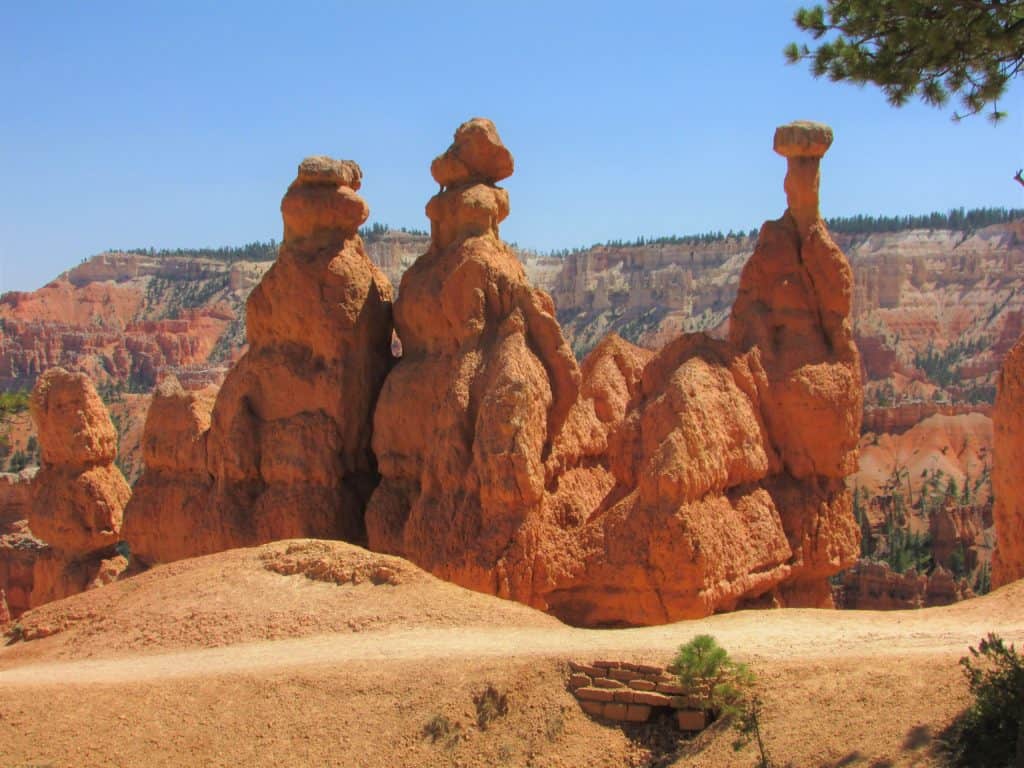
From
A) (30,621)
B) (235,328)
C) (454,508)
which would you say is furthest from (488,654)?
(235,328)

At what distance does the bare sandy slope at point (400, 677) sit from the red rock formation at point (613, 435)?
1951mm

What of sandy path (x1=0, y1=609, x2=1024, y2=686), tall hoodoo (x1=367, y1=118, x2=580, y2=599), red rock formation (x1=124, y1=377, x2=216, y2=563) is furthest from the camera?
red rock formation (x1=124, y1=377, x2=216, y2=563)

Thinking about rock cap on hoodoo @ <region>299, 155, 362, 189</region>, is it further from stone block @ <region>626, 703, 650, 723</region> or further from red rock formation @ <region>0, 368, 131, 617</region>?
stone block @ <region>626, 703, 650, 723</region>

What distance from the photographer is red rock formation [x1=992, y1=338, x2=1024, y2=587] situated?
15.3 metres

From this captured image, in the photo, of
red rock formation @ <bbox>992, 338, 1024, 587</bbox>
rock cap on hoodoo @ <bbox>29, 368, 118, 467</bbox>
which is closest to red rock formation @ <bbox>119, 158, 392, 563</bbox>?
rock cap on hoodoo @ <bbox>29, 368, 118, 467</bbox>

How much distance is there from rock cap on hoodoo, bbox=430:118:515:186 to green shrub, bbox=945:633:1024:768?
1118cm

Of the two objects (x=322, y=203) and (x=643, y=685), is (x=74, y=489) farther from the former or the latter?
(x=643, y=685)

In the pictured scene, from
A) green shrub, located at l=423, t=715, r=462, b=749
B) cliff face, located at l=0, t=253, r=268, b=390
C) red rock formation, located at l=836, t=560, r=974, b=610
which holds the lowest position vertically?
red rock formation, located at l=836, t=560, r=974, b=610

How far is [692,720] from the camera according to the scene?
954 centimetres

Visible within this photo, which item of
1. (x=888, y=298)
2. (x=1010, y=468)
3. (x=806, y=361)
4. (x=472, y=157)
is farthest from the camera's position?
(x=888, y=298)

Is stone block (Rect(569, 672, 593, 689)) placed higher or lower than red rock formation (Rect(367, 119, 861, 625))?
lower

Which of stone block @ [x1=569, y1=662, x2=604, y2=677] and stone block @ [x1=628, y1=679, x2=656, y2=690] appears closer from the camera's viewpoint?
stone block @ [x1=628, y1=679, x2=656, y2=690]

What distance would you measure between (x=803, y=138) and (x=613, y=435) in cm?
542

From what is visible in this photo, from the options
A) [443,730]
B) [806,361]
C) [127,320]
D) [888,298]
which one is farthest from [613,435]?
[127,320]
